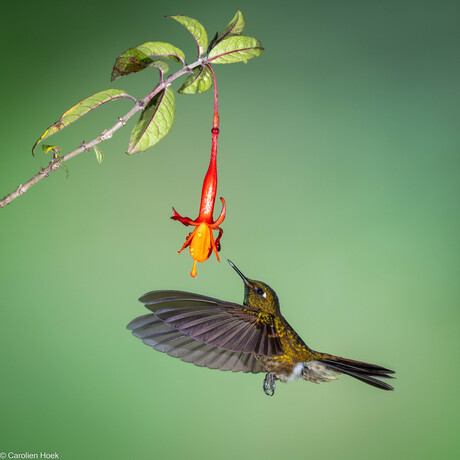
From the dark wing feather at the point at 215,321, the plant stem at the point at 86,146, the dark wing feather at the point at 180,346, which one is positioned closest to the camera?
the plant stem at the point at 86,146

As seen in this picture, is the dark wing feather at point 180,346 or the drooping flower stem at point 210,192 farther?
the dark wing feather at point 180,346

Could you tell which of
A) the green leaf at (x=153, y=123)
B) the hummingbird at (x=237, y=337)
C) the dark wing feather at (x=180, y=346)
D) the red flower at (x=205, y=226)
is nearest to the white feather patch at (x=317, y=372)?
the hummingbird at (x=237, y=337)

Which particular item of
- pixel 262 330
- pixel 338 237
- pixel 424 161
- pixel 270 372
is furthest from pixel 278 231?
pixel 262 330

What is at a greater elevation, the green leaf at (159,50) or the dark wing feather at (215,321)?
the green leaf at (159,50)

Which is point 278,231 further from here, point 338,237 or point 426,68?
point 426,68

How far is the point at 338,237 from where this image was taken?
1385 millimetres

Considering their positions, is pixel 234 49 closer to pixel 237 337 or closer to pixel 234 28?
pixel 234 28

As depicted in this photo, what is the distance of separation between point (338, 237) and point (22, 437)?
3.50 ft

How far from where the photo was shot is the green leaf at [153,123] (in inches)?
22.5

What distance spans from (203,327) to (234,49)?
372 millimetres

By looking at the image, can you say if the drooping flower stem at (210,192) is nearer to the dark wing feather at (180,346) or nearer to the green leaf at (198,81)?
the green leaf at (198,81)

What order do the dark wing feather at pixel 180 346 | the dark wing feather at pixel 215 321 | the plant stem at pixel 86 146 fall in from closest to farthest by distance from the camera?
the plant stem at pixel 86 146, the dark wing feather at pixel 215 321, the dark wing feather at pixel 180 346

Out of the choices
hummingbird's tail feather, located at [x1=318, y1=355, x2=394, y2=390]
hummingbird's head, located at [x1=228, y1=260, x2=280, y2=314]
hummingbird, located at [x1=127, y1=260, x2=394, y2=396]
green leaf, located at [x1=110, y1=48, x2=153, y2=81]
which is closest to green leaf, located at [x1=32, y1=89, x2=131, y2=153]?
green leaf, located at [x1=110, y1=48, x2=153, y2=81]

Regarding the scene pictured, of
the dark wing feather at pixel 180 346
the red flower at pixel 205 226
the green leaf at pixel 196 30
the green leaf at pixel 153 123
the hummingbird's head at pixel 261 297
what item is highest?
the green leaf at pixel 196 30
